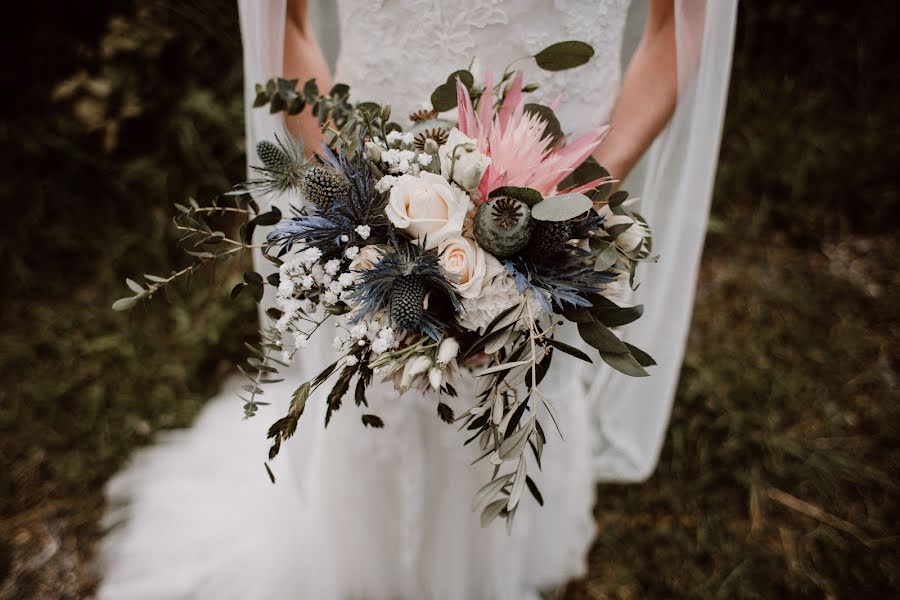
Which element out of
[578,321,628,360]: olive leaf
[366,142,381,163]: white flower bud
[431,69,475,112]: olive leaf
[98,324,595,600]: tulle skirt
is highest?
[431,69,475,112]: olive leaf

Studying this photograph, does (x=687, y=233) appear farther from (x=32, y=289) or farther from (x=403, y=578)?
(x=32, y=289)

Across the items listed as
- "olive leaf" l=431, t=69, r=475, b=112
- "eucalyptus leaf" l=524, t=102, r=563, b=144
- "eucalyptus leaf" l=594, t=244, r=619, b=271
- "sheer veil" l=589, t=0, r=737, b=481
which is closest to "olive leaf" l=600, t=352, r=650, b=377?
"eucalyptus leaf" l=594, t=244, r=619, b=271

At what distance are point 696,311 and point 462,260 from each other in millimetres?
2056

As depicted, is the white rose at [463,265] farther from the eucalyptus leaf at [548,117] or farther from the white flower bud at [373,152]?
the eucalyptus leaf at [548,117]

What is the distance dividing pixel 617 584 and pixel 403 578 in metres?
0.62

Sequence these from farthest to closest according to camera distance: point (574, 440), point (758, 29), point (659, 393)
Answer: point (758, 29) < point (659, 393) < point (574, 440)

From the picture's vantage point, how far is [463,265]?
755mm

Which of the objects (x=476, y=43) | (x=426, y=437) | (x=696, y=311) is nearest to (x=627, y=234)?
(x=476, y=43)

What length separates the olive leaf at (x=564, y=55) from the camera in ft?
3.01

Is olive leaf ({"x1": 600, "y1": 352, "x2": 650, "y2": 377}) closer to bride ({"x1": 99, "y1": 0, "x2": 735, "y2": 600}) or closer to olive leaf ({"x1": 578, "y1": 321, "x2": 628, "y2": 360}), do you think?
olive leaf ({"x1": 578, "y1": 321, "x2": 628, "y2": 360})

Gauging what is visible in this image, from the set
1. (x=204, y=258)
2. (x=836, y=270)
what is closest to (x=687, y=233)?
(x=204, y=258)

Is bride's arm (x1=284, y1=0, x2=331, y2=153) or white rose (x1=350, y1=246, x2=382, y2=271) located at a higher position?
bride's arm (x1=284, y1=0, x2=331, y2=153)

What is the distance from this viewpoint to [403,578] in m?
1.61

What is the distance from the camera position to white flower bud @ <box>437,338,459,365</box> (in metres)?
0.76
